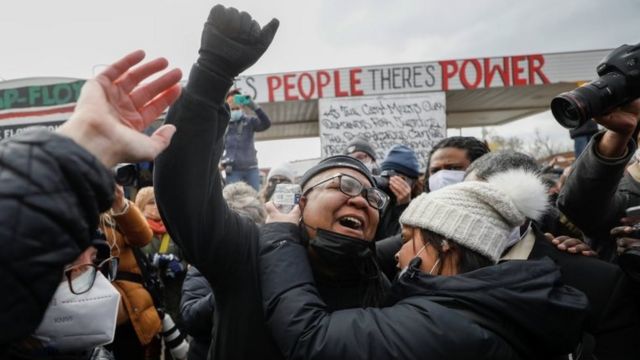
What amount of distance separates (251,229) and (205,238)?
0.80ft

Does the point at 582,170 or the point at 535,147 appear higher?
the point at 582,170

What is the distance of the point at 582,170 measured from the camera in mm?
1816

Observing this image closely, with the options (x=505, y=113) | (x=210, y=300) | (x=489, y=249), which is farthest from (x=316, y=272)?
(x=505, y=113)

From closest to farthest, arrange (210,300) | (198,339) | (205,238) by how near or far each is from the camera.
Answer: (205,238) → (210,300) → (198,339)

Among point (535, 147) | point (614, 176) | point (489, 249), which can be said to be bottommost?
point (535, 147)

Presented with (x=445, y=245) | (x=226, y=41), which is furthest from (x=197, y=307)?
(x=226, y=41)

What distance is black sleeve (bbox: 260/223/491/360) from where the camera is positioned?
1.26 meters

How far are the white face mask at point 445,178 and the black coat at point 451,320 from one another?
4.54 feet

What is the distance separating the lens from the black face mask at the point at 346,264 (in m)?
1.59

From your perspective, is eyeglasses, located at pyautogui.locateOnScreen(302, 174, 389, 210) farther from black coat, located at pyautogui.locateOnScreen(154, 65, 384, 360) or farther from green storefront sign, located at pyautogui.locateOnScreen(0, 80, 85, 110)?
green storefront sign, located at pyautogui.locateOnScreen(0, 80, 85, 110)

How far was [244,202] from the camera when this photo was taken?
10.6 ft

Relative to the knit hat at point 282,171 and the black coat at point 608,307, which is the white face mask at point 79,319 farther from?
the knit hat at point 282,171

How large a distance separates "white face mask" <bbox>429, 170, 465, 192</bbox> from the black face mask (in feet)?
3.92

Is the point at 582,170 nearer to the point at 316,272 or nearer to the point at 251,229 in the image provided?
the point at 316,272
